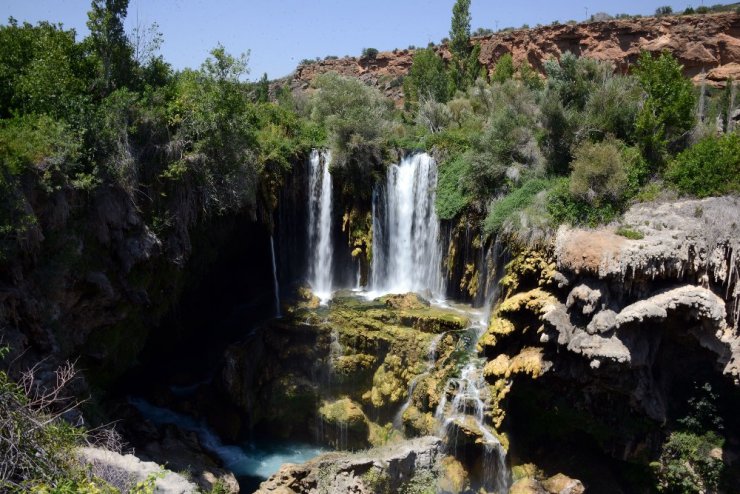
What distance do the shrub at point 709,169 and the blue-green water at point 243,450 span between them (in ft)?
40.2

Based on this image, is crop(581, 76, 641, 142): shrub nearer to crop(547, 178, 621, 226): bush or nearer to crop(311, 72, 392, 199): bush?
crop(547, 178, 621, 226): bush

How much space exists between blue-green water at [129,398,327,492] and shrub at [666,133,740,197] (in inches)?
483

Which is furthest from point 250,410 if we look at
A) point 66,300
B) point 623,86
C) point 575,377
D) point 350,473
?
point 623,86

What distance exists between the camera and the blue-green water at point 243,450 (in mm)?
15078

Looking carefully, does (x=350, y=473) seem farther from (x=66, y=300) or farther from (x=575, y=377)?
(x=66, y=300)

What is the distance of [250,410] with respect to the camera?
16625mm

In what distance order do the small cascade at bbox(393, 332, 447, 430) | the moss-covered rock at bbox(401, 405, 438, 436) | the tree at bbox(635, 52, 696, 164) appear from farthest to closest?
the tree at bbox(635, 52, 696, 164) < the small cascade at bbox(393, 332, 447, 430) < the moss-covered rock at bbox(401, 405, 438, 436)

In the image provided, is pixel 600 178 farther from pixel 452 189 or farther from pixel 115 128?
pixel 115 128

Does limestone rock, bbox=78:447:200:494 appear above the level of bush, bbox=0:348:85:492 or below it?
below

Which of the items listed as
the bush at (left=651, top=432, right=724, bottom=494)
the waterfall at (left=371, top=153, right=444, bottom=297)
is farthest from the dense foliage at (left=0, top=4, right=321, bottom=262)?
the bush at (left=651, top=432, right=724, bottom=494)

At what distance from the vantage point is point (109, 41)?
1526 centimetres

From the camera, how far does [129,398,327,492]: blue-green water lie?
1508 cm

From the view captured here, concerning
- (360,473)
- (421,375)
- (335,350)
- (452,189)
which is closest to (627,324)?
(421,375)

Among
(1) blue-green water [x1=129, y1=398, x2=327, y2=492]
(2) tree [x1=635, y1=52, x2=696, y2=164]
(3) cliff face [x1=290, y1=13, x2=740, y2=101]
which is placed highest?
(3) cliff face [x1=290, y1=13, x2=740, y2=101]
